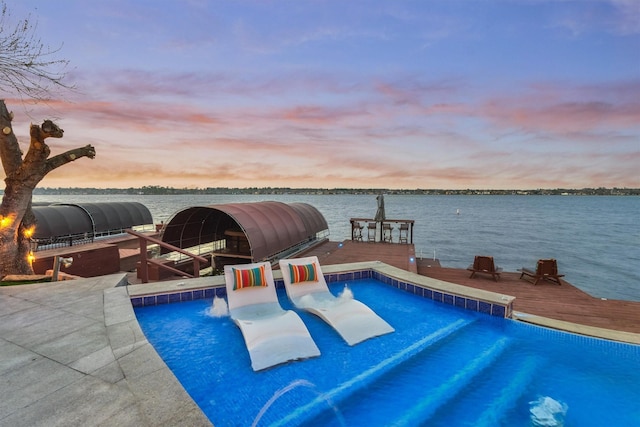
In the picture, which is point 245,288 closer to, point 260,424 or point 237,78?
point 260,424

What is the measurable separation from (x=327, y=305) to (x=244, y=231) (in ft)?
23.7

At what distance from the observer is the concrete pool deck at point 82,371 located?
265cm

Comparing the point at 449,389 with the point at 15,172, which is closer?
the point at 449,389

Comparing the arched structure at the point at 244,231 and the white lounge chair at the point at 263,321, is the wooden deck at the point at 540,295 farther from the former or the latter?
the white lounge chair at the point at 263,321

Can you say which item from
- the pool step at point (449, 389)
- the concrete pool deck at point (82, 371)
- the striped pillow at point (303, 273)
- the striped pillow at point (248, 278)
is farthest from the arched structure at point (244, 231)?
the pool step at point (449, 389)

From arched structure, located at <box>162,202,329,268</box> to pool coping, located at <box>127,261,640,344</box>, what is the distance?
540cm

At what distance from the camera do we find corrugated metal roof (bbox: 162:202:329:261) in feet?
46.0

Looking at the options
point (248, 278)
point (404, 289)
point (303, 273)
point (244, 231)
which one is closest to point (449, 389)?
point (404, 289)

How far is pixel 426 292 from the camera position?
7934 millimetres

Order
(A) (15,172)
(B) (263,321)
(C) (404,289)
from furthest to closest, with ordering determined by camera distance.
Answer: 1. (C) (404,289)
2. (A) (15,172)
3. (B) (263,321)

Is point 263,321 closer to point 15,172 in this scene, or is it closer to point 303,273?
point 303,273

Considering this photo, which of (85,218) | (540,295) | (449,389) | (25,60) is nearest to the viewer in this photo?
(449,389)

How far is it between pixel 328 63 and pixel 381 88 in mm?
4921

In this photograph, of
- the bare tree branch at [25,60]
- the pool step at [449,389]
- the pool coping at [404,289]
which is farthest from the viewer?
the pool coping at [404,289]
